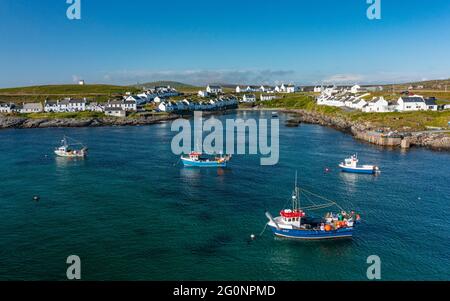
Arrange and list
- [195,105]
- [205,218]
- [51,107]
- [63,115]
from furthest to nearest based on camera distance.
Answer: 1. [195,105]
2. [51,107]
3. [63,115]
4. [205,218]

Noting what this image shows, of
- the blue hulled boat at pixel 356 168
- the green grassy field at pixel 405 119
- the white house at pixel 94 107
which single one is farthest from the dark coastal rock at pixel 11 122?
the green grassy field at pixel 405 119

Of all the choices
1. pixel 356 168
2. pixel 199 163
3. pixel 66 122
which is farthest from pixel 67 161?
pixel 66 122

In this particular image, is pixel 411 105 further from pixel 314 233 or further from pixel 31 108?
pixel 31 108

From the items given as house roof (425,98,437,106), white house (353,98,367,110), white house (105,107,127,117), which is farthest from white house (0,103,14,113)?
house roof (425,98,437,106)

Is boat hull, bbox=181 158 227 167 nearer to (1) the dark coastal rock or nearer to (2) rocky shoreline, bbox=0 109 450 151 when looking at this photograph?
(2) rocky shoreline, bbox=0 109 450 151

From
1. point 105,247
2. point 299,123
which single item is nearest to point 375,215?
point 105,247
